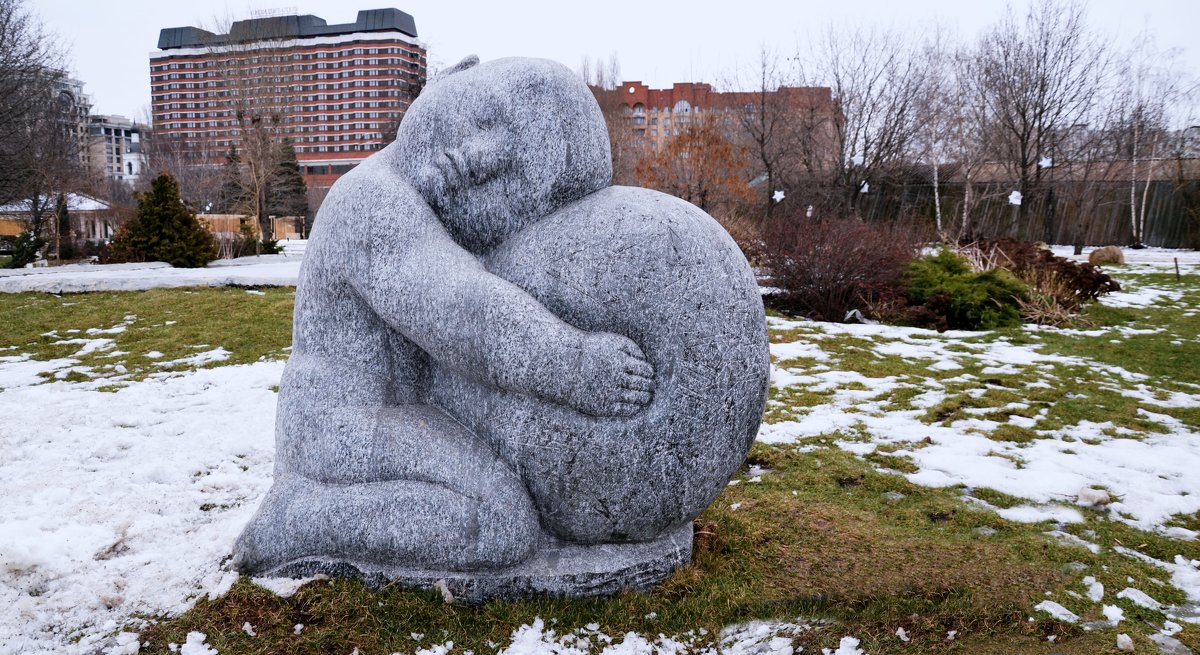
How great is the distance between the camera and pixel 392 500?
2631 mm

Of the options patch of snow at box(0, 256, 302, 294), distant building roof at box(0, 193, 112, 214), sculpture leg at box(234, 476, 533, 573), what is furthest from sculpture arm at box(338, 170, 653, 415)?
distant building roof at box(0, 193, 112, 214)

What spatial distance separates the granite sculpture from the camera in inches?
99.5

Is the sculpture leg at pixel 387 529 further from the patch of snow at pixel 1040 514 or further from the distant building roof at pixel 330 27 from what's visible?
the distant building roof at pixel 330 27

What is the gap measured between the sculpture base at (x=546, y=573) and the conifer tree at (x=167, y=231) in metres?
14.5

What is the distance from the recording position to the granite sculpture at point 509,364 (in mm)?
2527

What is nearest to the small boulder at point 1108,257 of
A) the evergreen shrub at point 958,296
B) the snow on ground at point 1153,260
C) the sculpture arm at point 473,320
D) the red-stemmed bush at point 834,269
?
the snow on ground at point 1153,260

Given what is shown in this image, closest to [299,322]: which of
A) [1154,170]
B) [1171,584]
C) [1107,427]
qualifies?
[1171,584]

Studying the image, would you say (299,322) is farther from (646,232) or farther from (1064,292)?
(1064,292)

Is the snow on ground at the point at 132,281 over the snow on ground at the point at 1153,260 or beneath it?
beneath

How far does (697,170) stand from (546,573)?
17416mm

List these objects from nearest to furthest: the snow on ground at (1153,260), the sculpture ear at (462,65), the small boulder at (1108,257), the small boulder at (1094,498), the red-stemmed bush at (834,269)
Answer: the sculpture ear at (462,65)
the small boulder at (1094,498)
the red-stemmed bush at (834,269)
the snow on ground at (1153,260)
the small boulder at (1108,257)

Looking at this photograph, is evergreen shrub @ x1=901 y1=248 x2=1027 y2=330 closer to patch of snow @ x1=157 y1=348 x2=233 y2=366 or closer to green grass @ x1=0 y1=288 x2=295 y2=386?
green grass @ x1=0 y1=288 x2=295 y2=386

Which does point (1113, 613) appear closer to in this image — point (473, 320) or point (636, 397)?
point (636, 397)

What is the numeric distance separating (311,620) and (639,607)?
46.3 inches
